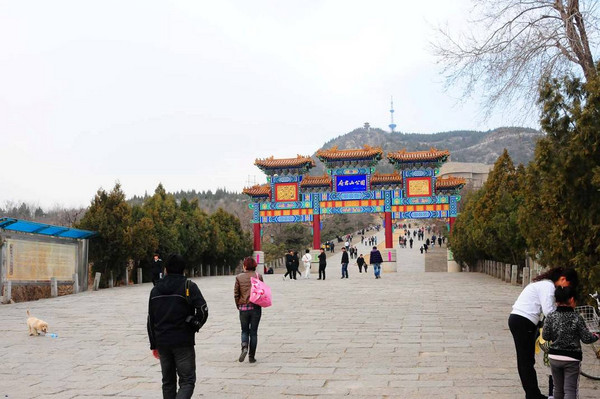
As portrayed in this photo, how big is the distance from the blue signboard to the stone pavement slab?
Result: 23.6 metres

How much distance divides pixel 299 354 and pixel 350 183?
3107cm

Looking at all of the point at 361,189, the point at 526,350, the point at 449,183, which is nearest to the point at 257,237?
the point at 361,189

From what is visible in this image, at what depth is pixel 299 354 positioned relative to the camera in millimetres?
9188

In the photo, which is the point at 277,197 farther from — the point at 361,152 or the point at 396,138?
the point at 396,138

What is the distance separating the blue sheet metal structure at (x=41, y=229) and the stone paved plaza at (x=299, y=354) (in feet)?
8.40

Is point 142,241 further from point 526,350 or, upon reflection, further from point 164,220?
point 526,350

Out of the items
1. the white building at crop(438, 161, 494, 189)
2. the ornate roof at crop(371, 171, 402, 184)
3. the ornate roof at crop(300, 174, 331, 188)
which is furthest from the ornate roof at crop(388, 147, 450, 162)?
the white building at crop(438, 161, 494, 189)

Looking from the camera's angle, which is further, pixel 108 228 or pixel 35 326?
pixel 108 228

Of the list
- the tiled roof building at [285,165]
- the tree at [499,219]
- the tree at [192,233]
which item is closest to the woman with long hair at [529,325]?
the tree at [499,219]

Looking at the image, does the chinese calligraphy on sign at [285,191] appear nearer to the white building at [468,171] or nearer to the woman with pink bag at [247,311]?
the woman with pink bag at [247,311]

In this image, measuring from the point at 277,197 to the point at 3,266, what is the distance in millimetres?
24380

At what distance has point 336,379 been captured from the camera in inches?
294

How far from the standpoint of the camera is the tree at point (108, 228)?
25188mm

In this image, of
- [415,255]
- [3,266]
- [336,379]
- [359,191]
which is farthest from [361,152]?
[336,379]
